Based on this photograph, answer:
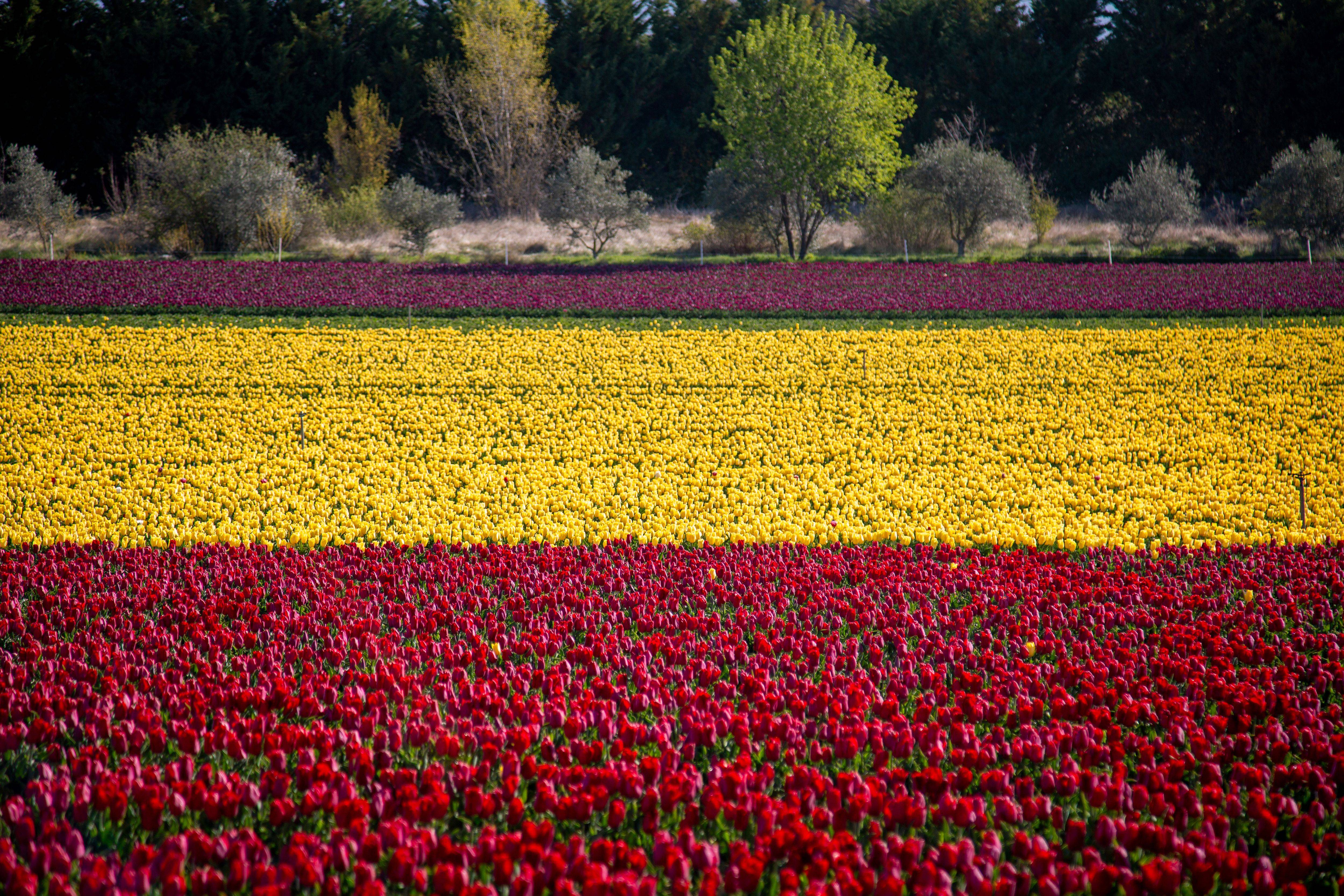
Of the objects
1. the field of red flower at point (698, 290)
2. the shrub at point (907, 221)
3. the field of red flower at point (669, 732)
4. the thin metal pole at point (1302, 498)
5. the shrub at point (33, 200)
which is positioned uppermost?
the shrub at point (33, 200)

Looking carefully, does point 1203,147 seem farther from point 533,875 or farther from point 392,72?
point 533,875

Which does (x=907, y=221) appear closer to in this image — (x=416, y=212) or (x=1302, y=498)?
(x=416, y=212)

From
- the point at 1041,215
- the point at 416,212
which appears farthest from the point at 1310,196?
the point at 416,212

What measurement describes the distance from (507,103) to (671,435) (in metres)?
40.8

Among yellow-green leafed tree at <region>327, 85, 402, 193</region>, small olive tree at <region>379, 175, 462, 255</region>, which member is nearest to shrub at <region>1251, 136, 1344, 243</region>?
small olive tree at <region>379, 175, 462, 255</region>

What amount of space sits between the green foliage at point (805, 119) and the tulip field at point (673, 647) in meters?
24.3

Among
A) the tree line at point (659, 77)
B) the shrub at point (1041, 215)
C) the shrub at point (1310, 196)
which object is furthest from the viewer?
the tree line at point (659, 77)

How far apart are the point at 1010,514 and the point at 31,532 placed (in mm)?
8465

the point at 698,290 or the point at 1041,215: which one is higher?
the point at 1041,215

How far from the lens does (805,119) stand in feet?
121

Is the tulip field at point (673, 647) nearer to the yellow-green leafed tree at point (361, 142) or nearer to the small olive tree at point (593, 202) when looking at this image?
the small olive tree at point (593, 202)

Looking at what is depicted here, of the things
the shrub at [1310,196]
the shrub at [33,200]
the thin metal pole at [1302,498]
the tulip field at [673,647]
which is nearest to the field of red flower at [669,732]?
the tulip field at [673,647]

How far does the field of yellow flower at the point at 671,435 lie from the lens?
859 centimetres

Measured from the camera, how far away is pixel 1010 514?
8.64 metres
